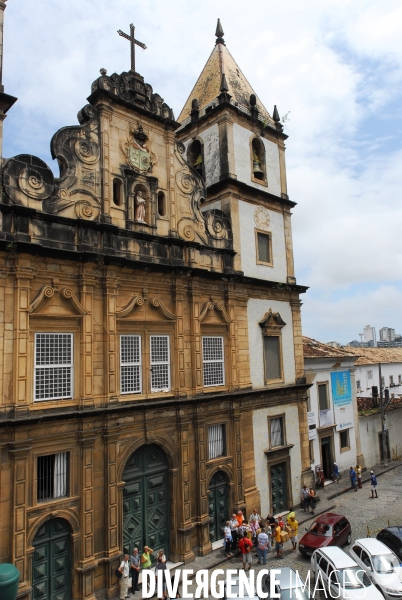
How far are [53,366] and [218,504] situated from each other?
978 centimetres

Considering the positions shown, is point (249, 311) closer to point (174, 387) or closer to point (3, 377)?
point (174, 387)

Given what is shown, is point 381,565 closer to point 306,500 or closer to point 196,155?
point 306,500

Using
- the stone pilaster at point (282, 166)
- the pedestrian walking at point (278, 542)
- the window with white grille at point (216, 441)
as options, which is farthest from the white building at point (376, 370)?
the pedestrian walking at point (278, 542)

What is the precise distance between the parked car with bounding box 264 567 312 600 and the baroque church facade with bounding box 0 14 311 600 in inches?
193

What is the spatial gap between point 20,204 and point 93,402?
7.19m

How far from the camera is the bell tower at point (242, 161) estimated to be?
75.3 feet

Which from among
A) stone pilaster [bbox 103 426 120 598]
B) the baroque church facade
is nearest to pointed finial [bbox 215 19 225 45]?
the baroque church facade

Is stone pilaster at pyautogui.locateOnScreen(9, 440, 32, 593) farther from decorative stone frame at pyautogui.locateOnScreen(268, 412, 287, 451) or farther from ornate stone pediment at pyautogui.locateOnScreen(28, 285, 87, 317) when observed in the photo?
decorative stone frame at pyautogui.locateOnScreen(268, 412, 287, 451)

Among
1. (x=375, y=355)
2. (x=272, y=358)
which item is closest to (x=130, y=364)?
(x=272, y=358)

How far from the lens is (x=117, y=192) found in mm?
18219

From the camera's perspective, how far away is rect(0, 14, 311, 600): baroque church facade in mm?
14602

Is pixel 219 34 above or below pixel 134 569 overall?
above

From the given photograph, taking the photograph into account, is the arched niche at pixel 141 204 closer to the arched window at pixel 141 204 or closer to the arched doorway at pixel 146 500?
the arched window at pixel 141 204

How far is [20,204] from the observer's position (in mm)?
15125
